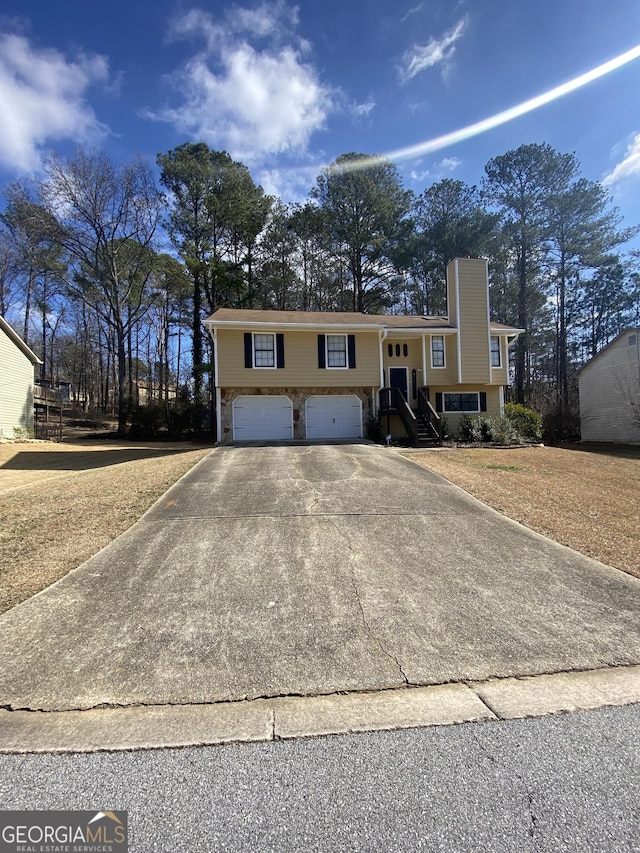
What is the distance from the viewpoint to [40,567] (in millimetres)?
4246

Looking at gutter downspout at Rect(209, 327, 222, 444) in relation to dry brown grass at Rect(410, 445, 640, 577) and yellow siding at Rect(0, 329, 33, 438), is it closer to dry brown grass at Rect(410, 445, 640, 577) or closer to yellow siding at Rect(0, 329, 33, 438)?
dry brown grass at Rect(410, 445, 640, 577)

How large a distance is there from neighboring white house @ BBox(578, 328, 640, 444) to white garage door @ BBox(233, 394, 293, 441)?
15.7 meters

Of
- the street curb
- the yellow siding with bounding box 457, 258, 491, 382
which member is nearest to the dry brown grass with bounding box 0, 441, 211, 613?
the street curb

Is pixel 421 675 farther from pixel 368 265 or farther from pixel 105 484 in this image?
pixel 368 265

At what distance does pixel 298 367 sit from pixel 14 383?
47.6ft

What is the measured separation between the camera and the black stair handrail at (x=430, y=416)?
15843mm

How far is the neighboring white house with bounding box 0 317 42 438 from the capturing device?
19672 mm

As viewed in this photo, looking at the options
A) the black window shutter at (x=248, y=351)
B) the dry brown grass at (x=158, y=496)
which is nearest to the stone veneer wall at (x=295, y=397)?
the black window shutter at (x=248, y=351)

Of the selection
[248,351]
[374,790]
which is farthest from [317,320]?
[374,790]

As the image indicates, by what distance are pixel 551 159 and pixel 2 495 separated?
102 feet

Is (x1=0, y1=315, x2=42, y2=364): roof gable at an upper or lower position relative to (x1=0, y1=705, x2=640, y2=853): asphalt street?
upper

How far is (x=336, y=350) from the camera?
17297 millimetres

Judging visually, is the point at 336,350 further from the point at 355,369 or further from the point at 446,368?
the point at 446,368

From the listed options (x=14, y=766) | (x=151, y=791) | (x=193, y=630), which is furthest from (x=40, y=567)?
(x=151, y=791)
